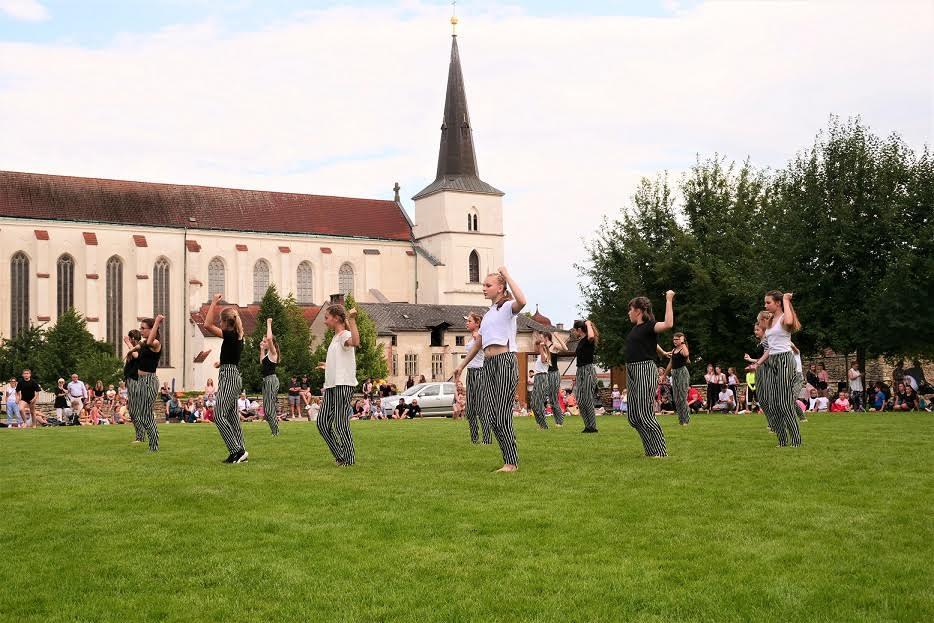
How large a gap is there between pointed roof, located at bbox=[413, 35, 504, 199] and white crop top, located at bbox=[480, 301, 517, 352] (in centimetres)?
8945

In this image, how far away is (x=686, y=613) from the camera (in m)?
5.80

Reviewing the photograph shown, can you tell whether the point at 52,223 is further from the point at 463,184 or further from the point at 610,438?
the point at 610,438

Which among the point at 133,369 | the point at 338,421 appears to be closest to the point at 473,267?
the point at 133,369

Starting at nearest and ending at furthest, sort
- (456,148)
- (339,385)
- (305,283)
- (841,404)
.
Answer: (339,385)
(841,404)
(305,283)
(456,148)

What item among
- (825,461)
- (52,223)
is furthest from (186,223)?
(825,461)

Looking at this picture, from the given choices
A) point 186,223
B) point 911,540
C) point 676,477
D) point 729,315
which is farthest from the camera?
point 186,223

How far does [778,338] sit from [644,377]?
2.37 m

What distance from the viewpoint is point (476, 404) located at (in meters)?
16.4

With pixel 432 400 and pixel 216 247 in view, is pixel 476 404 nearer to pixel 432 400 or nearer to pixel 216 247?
pixel 432 400

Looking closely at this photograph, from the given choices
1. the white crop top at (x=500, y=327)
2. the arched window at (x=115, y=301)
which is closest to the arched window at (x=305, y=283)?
the arched window at (x=115, y=301)

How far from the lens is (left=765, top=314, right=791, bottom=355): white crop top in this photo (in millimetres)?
14508

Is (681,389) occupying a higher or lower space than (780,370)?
lower

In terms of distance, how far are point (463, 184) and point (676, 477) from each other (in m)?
93.1

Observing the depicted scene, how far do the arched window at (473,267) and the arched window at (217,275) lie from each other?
21.8 meters
